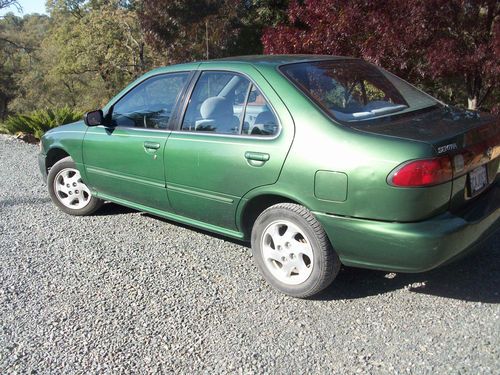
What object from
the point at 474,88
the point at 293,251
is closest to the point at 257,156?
the point at 293,251

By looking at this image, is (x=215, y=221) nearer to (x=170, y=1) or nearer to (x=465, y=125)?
(x=465, y=125)

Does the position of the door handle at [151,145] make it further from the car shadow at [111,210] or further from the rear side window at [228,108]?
the car shadow at [111,210]

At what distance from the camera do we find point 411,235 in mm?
2795

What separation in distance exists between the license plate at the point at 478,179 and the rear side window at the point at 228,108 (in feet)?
4.20

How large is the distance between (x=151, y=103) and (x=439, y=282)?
2745mm

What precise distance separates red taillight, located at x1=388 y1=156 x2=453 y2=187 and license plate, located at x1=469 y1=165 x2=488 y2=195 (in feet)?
1.44

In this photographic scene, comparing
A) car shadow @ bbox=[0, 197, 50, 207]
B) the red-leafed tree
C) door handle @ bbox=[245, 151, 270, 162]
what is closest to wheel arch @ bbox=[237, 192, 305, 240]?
door handle @ bbox=[245, 151, 270, 162]

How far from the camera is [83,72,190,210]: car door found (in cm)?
409

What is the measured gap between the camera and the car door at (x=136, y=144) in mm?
4086

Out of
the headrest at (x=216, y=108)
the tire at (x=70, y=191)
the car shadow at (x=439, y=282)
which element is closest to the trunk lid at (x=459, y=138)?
the car shadow at (x=439, y=282)

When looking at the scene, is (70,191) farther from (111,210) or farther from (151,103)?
(151,103)

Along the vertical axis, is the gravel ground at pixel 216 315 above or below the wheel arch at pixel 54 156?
below

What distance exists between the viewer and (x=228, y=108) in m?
3.70

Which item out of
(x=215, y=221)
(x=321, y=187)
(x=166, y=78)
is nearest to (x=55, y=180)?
(x=166, y=78)
